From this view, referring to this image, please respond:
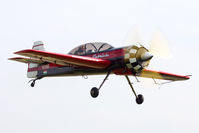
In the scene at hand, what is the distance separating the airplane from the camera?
2122 cm

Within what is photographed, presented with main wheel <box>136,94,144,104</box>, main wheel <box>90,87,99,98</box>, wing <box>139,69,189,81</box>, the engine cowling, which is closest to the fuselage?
the engine cowling

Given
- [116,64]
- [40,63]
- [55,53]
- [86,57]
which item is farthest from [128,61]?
[40,63]

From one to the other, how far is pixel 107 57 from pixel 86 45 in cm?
155

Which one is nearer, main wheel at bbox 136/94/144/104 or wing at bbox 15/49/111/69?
wing at bbox 15/49/111/69

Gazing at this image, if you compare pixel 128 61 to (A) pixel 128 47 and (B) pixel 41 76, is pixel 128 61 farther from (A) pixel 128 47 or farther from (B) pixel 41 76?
(B) pixel 41 76

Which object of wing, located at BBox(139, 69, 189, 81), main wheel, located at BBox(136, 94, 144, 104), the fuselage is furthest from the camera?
wing, located at BBox(139, 69, 189, 81)

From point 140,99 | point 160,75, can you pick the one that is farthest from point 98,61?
point 160,75

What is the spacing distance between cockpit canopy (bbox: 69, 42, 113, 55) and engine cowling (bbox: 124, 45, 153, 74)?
131cm

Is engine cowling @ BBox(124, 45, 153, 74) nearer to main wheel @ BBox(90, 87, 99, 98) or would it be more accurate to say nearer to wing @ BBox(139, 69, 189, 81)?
main wheel @ BBox(90, 87, 99, 98)

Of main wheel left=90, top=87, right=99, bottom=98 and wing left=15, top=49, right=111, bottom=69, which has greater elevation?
wing left=15, top=49, right=111, bottom=69

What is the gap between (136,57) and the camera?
21219 millimetres

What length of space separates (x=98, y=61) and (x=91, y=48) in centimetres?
A: 138

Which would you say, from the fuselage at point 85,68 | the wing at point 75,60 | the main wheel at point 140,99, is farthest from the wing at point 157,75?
the main wheel at point 140,99

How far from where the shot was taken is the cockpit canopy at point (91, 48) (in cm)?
2230
